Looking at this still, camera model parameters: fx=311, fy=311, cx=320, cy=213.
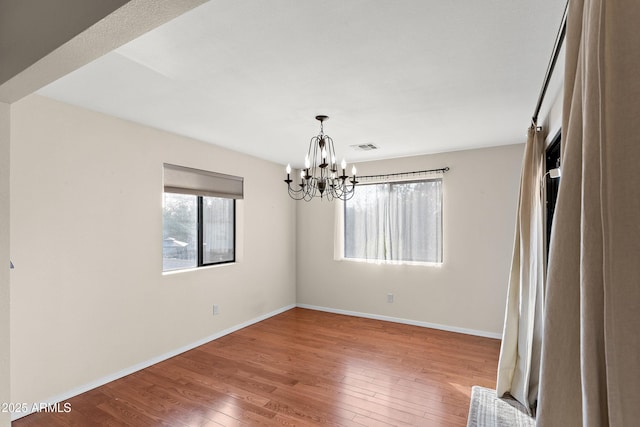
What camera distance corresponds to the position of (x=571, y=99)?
69 cm

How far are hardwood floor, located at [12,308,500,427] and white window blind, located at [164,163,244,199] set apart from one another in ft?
6.20

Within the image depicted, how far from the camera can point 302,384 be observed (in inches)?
114

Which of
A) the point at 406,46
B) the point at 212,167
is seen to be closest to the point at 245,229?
the point at 212,167

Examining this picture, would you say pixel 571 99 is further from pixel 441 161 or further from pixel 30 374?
pixel 441 161

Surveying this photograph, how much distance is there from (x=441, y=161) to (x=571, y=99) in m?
3.98

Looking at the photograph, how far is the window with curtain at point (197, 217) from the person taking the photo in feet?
11.9

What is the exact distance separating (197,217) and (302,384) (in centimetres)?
242

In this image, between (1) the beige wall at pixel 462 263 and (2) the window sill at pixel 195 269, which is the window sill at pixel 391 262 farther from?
(2) the window sill at pixel 195 269

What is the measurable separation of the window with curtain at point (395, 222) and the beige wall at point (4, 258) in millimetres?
4171

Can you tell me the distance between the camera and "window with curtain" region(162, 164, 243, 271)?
362 cm

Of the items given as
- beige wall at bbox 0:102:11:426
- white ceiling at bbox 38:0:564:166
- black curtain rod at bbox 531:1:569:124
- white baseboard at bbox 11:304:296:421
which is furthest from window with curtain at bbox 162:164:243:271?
black curtain rod at bbox 531:1:569:124

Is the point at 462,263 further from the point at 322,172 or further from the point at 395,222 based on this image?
the point at 322,172

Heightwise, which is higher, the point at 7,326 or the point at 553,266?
the point at 553,266

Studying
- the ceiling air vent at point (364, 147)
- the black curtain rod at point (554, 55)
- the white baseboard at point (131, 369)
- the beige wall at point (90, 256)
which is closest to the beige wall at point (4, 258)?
the beige wall at point (90, 256)
